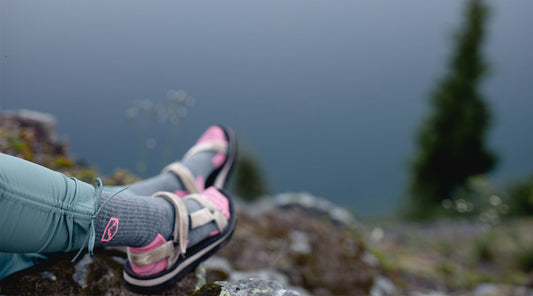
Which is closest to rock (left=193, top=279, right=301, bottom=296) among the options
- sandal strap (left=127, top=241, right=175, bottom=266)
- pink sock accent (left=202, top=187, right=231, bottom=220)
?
sandal strap (left=127, top=241, right=175, bottom=266)

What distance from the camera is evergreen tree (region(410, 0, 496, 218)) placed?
10.1 metres

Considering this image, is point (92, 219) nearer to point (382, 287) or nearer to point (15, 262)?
point (15, 262)

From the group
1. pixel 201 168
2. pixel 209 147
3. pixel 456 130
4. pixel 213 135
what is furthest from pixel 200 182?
pixel 456 130

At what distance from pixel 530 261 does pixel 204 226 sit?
4824 mm

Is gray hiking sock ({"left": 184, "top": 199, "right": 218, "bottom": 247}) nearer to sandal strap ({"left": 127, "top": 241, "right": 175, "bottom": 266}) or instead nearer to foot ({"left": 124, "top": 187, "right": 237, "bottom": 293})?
foot ({"left": 124, "top": 187, "right": 237, "bottom": 293})

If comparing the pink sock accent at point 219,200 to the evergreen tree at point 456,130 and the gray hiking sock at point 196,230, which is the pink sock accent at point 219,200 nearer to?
the gray hiking sock at point 196,230

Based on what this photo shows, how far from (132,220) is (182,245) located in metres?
0.26

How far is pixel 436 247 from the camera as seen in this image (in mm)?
5848

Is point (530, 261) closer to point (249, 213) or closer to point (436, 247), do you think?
point (436, 247)

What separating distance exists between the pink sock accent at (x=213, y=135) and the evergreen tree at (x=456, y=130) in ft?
31.6

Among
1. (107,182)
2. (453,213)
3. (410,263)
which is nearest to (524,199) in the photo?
(453,213)

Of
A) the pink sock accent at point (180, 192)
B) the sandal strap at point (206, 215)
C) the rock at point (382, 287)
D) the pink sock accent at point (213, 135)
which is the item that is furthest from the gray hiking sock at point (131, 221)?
the rock at point (382, 287)

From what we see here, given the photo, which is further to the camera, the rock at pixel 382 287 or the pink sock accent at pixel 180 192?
the rock at pixel 382 287

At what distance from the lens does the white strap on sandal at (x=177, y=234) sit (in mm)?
1302
